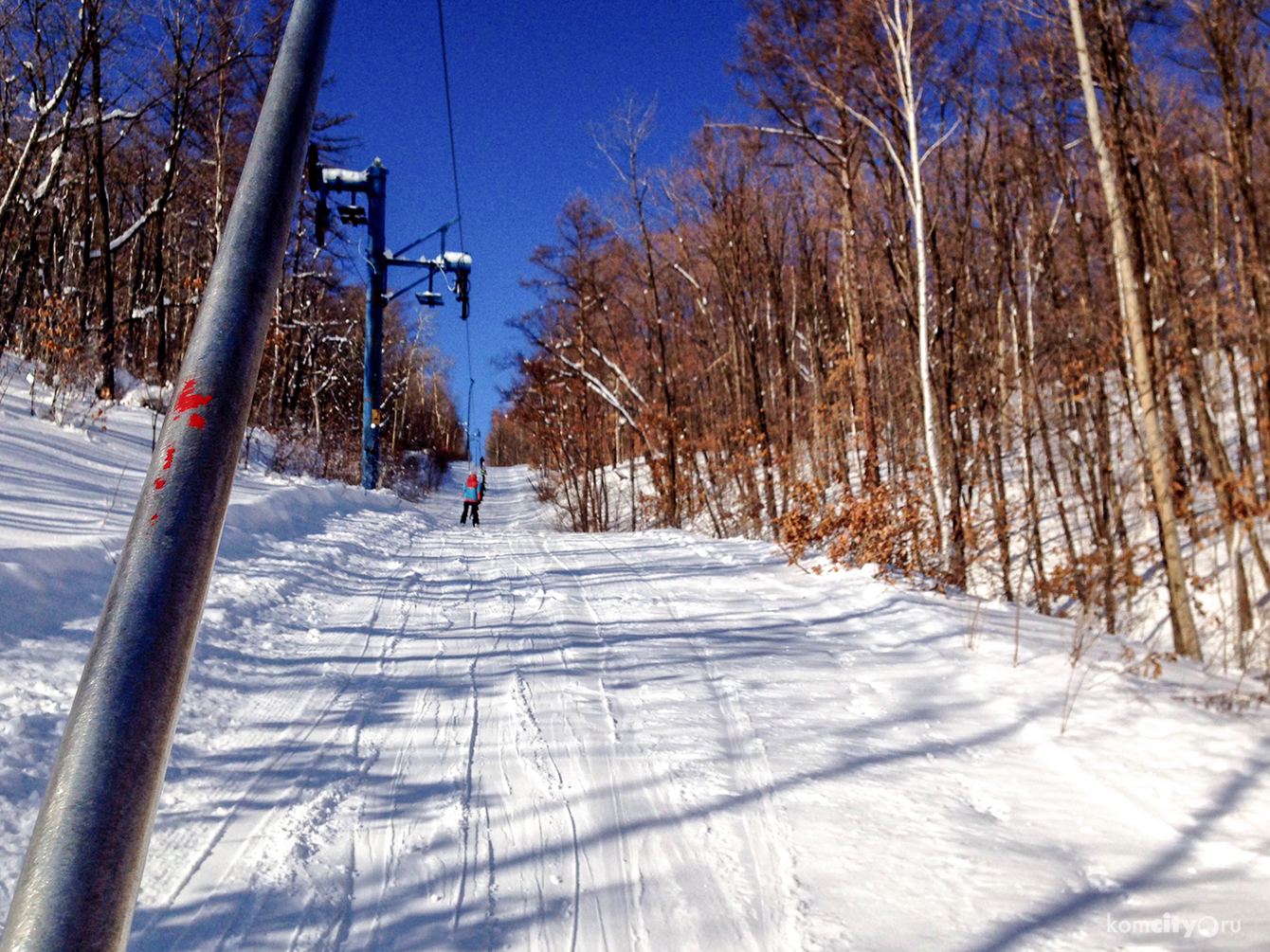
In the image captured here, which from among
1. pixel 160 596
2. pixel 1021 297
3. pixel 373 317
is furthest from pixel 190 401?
pixel 1021 297

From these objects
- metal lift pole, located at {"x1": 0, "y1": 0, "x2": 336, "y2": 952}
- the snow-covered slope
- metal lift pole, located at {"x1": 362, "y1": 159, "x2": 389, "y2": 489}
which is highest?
metal lift pole, located at {"x1": 362, "y1": 159, "x2": 389, "y2": 489}

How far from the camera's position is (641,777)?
297 centimetres

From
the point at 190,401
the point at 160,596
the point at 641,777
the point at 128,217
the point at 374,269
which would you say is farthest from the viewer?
the point at 128,217

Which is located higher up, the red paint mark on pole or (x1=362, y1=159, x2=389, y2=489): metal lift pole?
(x1=362, y1=159, x2=389, y2=489): metal lift pole

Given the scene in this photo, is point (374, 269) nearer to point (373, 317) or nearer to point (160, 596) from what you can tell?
point (373, 317)

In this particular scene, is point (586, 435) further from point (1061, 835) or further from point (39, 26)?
point (1061, 835)

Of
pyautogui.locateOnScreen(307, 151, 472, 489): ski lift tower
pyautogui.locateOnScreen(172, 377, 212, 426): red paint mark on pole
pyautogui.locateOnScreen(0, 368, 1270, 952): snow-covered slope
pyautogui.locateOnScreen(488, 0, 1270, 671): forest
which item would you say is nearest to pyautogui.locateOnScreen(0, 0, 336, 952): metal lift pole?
pyautogui.locateOnScreen(172, 377, 212, 426): red paint mark on pole

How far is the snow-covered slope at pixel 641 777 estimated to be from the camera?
214 centimetres

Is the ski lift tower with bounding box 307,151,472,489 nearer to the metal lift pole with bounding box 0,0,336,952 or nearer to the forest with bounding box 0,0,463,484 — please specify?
the forest with bounding box 0,0,463,484

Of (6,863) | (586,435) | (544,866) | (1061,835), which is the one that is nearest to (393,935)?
(544,866)

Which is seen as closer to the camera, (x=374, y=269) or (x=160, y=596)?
(x=160, y=596)

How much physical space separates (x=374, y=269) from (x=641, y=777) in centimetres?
1550

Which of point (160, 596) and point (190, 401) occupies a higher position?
point (190, 401)

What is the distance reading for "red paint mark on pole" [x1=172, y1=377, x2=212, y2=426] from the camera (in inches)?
52.1
